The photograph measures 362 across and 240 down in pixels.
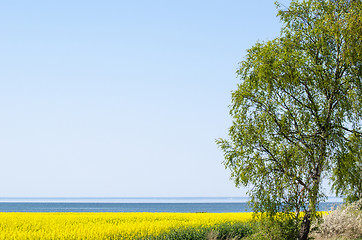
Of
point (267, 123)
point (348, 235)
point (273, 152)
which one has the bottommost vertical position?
point (348, 235)

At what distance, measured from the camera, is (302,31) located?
2191cm

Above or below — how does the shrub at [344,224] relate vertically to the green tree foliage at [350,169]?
below

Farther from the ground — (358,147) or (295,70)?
(295,70)

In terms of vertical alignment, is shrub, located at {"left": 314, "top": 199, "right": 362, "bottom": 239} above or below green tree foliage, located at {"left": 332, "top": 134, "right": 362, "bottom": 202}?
below

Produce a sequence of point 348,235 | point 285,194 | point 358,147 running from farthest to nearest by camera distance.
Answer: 1. point 348,235
2. point 358,147
3. point 285,194

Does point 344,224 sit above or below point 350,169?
below

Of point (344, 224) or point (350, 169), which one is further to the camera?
point (344, 224)

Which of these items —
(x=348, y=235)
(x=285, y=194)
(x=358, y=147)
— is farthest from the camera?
(x=348, y=235)

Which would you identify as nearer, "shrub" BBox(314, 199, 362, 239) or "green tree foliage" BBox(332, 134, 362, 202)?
"green tree foliage" BBox(332, 134, 362, 202)

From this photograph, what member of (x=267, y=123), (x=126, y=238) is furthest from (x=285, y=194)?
(x=126, y=238)

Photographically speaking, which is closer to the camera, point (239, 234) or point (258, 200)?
point (258, 200)

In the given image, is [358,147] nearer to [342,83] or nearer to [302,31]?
[342,83]

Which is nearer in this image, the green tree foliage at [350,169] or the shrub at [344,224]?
the green tree foliage at [350,169]

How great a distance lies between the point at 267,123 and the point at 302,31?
4733 mm
